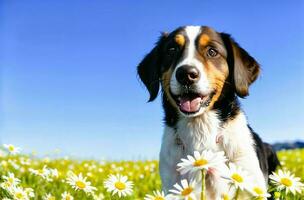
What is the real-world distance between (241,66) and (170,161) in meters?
1.45

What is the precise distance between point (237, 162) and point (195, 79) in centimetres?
111

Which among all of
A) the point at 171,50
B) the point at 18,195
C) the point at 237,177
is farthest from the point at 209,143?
the point at 237,177

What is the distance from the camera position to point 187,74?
5.06 m

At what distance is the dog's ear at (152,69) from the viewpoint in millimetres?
6109

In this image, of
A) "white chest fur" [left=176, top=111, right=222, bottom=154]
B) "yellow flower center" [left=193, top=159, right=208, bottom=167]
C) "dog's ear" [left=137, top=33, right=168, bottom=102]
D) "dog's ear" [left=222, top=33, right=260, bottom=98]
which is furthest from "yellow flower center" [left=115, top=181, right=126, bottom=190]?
"dog's ear" [left=222, top=33, right=260, bottom=98]

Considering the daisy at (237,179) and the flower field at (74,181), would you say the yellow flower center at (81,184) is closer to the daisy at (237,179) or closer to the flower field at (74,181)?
the flower field at (74,181)

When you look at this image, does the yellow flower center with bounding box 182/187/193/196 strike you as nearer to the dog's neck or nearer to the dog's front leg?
the dog's front leg

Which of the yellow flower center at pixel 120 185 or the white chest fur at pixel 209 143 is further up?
the white chest fur at pixel 209 143

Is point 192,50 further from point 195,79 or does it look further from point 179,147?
point 179,147

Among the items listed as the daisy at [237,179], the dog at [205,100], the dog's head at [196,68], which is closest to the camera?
the daisy at [237,179]

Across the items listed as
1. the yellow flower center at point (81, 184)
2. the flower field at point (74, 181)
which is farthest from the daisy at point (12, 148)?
the yellow flower center at point (81, 184)

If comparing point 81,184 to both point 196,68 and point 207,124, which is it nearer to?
point 196,68

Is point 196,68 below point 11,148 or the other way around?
the other way around

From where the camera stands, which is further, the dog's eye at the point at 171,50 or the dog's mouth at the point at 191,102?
the dog's eye at the point at 171,50
